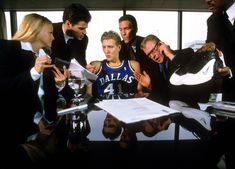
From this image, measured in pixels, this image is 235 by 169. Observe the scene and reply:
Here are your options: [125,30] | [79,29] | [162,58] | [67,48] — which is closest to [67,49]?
[67,48]

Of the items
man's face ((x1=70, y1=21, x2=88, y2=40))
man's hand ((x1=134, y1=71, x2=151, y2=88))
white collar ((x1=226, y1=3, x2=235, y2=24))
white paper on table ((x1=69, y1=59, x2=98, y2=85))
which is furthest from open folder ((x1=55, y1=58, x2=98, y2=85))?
white collar ((x1=226, y1=3, x2=235, y2=24))

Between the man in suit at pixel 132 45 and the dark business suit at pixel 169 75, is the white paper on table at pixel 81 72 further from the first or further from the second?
the dark business suit at pixel 169 75

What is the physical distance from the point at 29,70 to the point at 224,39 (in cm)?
115

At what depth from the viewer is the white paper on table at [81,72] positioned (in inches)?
56.8

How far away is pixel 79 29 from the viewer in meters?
1.47

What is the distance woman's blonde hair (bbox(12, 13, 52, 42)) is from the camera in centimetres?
137

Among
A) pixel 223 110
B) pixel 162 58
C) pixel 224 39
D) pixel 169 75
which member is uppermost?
pixel 224 39

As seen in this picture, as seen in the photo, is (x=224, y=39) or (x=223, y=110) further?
(x=224, y=39)

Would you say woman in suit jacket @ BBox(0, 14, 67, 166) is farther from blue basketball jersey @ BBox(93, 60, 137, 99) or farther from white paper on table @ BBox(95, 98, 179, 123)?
white paper on table @ BBox(95, 98, 179, 123)

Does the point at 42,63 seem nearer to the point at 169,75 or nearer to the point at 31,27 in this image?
the point at 31,27

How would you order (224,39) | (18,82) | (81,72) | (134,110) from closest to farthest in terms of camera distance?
1. (134,110)
2. (18,82)
3. (81,72)
4. (224,39)

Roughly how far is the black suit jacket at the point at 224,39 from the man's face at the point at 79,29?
76 cm

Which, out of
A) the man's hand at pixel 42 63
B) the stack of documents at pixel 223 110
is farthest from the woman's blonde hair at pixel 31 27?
the stack of documents at pixel 223 110

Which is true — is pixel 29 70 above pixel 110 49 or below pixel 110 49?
below
